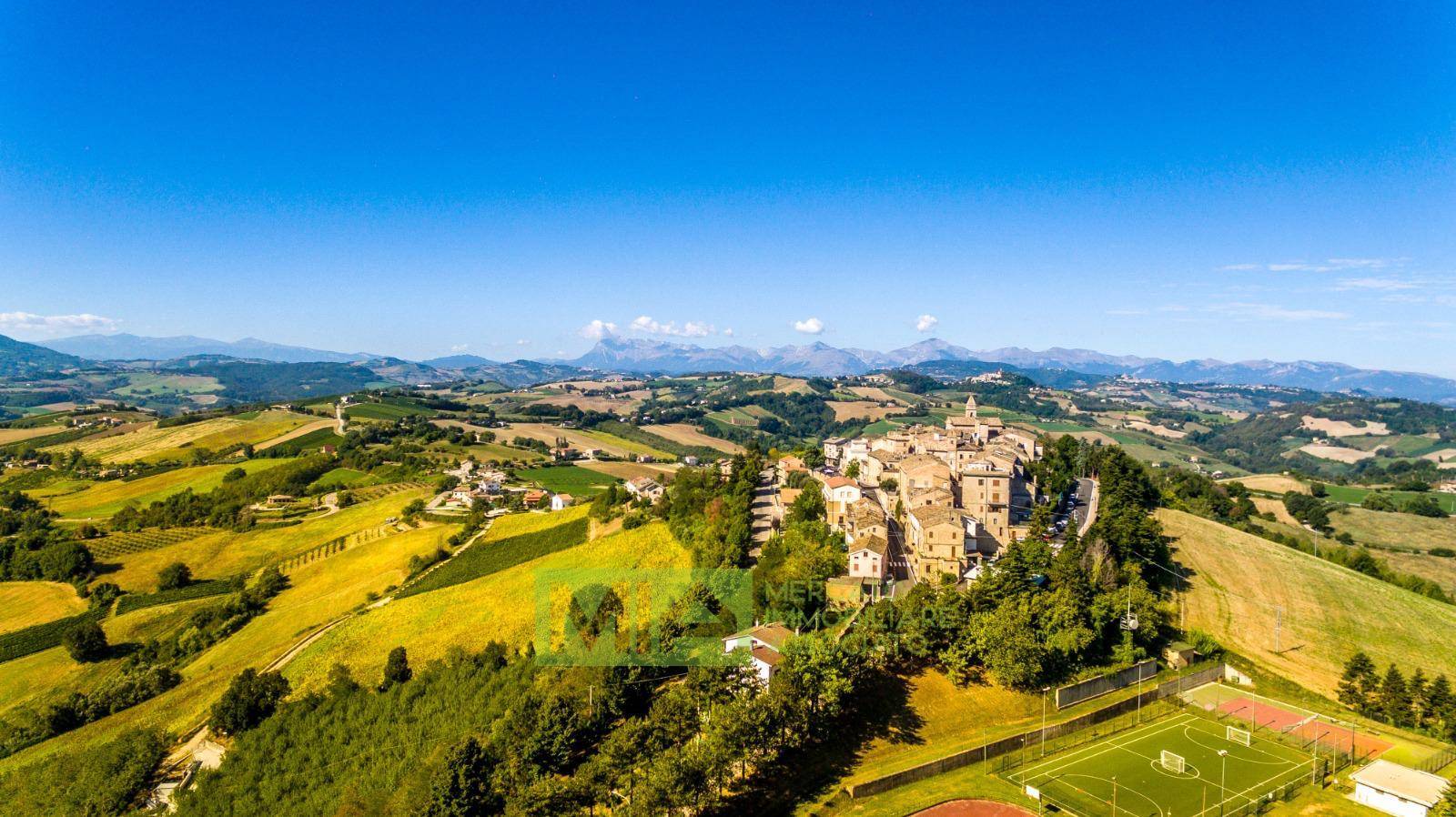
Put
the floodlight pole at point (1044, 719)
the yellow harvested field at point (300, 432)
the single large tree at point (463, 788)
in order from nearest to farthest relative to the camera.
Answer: the single large tree at point (463, 788) < the floodlight pole at point (1044, 719) < the yellow harvested field at point (300, 432)

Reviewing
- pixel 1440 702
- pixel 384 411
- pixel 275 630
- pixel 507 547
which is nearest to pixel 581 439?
pixel 384 411

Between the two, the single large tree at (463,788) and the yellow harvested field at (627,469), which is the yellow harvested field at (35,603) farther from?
the yellow harvested field at (627,469)

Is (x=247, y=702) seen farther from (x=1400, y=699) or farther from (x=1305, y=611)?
(x=1305, y=611)

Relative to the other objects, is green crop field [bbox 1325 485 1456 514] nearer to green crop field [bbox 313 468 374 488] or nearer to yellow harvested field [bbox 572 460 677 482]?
yellow harvested field [bbox 572 460 677 482]

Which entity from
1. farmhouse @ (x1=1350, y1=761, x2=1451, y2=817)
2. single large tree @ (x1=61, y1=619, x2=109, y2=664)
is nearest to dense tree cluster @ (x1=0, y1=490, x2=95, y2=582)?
single large tree @ (x1=61, y1=619, x2=109, y2=664)

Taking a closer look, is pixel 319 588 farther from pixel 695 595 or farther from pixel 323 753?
pixel 695 595

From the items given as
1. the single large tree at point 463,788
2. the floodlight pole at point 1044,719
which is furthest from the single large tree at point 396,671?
the floodlight pole at point 1044,719
